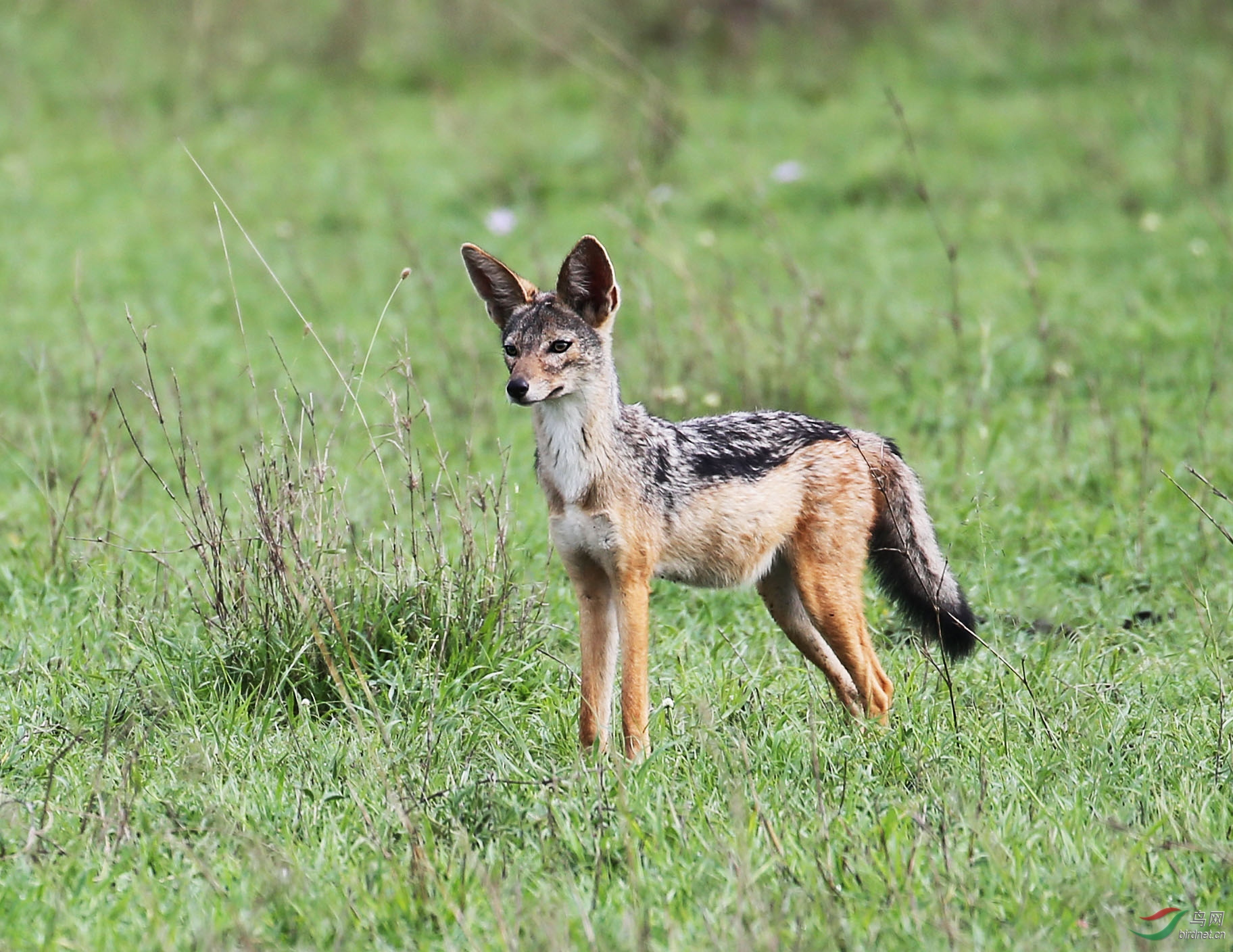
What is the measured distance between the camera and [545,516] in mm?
6297

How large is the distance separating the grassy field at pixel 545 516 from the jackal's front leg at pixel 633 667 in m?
0.11

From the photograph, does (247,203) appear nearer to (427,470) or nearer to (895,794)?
(427,470)

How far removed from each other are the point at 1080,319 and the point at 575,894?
657 cm

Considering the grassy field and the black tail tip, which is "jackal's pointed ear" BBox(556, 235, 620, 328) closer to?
the grassy field

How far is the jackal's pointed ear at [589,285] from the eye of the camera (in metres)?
4.20

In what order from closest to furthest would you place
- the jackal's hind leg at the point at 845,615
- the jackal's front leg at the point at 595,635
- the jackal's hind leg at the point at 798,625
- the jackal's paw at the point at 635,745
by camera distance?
1. the jackal's paw at the point at 635,745
2. the jackal's front leg at the point at 595,635
3. the jackal's hind leg at the point at 845,615
4. the jackal's hind leg at the point at 798,625

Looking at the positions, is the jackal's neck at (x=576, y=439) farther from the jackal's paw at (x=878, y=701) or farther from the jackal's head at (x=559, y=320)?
the jackal's paw at (x=878, y=701)

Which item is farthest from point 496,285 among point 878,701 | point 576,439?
point 878,701

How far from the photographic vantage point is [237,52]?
1573cm

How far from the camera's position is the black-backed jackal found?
4188 mm

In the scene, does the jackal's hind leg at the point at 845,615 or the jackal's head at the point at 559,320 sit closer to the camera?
the jackal's head at the point at 559,320

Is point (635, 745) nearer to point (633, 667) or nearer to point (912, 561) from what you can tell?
point (633, 667)

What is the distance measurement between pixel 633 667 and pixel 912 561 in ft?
3.31

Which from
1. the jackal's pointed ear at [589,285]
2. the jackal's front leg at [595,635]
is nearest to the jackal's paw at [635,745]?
the jackal's front leg at [595,635]
